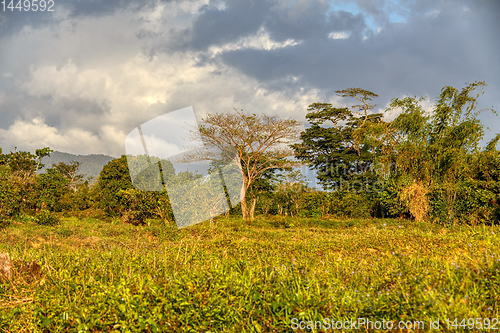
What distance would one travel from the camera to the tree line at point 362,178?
54.3 ft

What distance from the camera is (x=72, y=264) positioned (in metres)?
5.61

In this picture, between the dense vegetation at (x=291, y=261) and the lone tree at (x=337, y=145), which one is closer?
the dense vegetation at (x=291, y=261)

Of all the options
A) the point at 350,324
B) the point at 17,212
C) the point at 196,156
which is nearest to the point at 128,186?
the point at 196,156

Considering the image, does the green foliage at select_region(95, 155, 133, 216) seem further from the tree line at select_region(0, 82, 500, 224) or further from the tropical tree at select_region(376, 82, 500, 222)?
the tropical tree at select_region(376, 82, 500, 222)

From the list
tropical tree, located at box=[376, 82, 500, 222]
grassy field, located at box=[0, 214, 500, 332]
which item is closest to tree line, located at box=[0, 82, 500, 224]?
tropical tree, located at box=[376, 82, 500, 222]

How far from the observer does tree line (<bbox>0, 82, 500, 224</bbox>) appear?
16.5 metres

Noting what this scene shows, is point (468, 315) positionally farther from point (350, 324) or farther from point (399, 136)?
point (399, 136)

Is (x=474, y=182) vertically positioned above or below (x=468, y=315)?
above

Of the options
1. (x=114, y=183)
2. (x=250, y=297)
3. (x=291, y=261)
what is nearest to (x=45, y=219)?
(x=114, y=183)

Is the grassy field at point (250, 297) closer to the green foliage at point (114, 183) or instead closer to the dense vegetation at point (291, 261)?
the dense vegetation at point (291, 261)

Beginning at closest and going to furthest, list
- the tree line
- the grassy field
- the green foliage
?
the grassy field → the tree line → the green foliage

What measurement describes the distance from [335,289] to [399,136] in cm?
1736

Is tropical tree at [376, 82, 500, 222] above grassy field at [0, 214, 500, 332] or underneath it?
above

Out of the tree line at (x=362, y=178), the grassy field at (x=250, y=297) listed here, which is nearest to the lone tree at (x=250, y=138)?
the tree line at (x=362, y=178)
